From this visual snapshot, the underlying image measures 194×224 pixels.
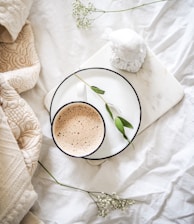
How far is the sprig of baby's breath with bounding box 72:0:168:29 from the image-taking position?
3.13 ft

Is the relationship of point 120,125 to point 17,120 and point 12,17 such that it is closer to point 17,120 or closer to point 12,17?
point 17,120

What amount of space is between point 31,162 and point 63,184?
12 cm

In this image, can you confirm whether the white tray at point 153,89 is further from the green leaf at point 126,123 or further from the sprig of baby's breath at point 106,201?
the sprig of baby's breath at point 106,201

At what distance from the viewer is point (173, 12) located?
0.96 meters

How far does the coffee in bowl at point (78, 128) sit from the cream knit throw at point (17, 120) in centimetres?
6

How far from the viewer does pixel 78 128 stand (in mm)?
866

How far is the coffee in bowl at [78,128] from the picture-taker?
86cm

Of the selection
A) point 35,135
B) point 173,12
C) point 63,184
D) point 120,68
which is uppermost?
point 173,12

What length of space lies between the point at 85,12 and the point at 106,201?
1.71ft

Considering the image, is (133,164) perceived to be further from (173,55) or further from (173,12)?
(173,12)

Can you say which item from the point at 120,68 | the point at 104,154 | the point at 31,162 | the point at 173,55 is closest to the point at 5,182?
the point at 31,162

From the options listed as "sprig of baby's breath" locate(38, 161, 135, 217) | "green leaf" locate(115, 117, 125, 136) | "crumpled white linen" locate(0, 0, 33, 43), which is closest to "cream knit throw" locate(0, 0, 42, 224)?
"crumpled white linen" locate(0, 0, 33, 43)

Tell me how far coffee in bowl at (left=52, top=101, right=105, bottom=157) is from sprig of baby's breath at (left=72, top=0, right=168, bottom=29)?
245 millimetres

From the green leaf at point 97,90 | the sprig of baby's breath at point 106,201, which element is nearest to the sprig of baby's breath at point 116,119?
the green leaf at point 97,90
